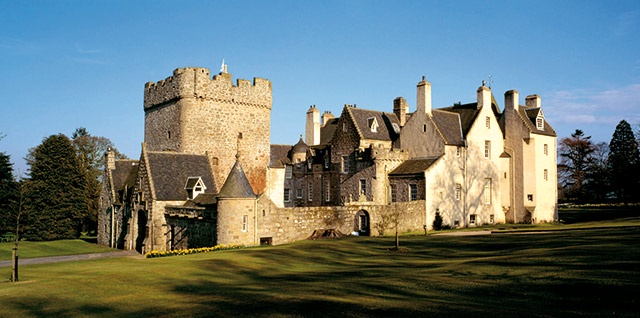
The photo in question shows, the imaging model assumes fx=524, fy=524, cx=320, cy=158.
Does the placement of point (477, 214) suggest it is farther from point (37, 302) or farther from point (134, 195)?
point (37, 302)

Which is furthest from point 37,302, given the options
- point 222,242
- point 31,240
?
point 31,240

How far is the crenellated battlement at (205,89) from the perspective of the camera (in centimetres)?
4341

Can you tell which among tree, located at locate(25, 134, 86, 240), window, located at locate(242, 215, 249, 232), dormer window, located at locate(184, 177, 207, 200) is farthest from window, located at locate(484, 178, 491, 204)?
tree, located at locate(25, 134, 86, 240)

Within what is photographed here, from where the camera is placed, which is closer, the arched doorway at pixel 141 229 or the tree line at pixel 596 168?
the arched doorway at pixel 141 229

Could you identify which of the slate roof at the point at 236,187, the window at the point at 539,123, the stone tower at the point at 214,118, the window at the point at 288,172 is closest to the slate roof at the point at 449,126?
the window at the point at 539,123

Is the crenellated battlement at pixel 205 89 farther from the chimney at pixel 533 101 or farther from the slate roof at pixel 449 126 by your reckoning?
the chimney at pixel 533 101

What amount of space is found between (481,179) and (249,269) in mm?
29811

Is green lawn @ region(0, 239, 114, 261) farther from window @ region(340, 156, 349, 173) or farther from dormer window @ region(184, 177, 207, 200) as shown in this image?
window @ region(340, 156, 349, 173)

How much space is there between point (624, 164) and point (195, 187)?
50661 mm

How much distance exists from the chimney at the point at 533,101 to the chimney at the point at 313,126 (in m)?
20.8

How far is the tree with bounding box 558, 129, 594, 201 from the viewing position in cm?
8056

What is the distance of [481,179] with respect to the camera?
45.0m

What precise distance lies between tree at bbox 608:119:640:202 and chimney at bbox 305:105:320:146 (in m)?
33.1

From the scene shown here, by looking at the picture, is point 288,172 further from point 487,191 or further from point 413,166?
point 487,191
